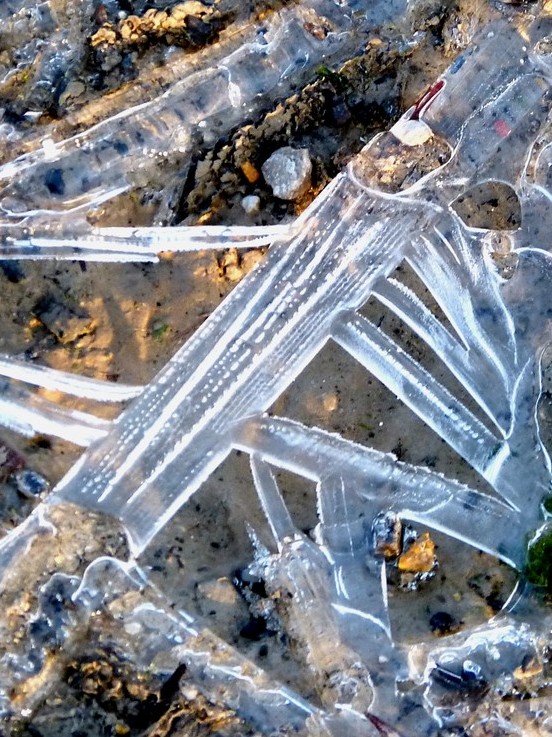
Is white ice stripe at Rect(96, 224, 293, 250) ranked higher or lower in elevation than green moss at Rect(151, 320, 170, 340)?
higher

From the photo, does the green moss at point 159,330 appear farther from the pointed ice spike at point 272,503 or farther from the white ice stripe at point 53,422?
the pointed ice spike at point 272,503

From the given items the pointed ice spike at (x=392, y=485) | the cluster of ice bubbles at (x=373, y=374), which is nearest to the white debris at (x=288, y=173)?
the cluster of ice bubbles at (x=373, y=374)

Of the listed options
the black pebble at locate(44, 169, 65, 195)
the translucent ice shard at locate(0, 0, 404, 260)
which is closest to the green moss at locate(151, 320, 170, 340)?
the translucent ice shard at locate(0, 0, 404, 260)

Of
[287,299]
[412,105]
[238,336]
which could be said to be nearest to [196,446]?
[238,336]

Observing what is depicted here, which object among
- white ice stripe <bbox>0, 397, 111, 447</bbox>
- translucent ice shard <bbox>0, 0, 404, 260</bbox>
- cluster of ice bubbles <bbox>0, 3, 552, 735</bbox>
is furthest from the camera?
translucent ice shard <bbox>0, 0, 404, 260</bbox>

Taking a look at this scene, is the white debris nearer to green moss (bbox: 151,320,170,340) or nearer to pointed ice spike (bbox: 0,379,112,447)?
green moss (bbox: 151,320,170,340)

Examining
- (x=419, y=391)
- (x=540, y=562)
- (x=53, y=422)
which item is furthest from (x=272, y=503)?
(x=540, y=562)
